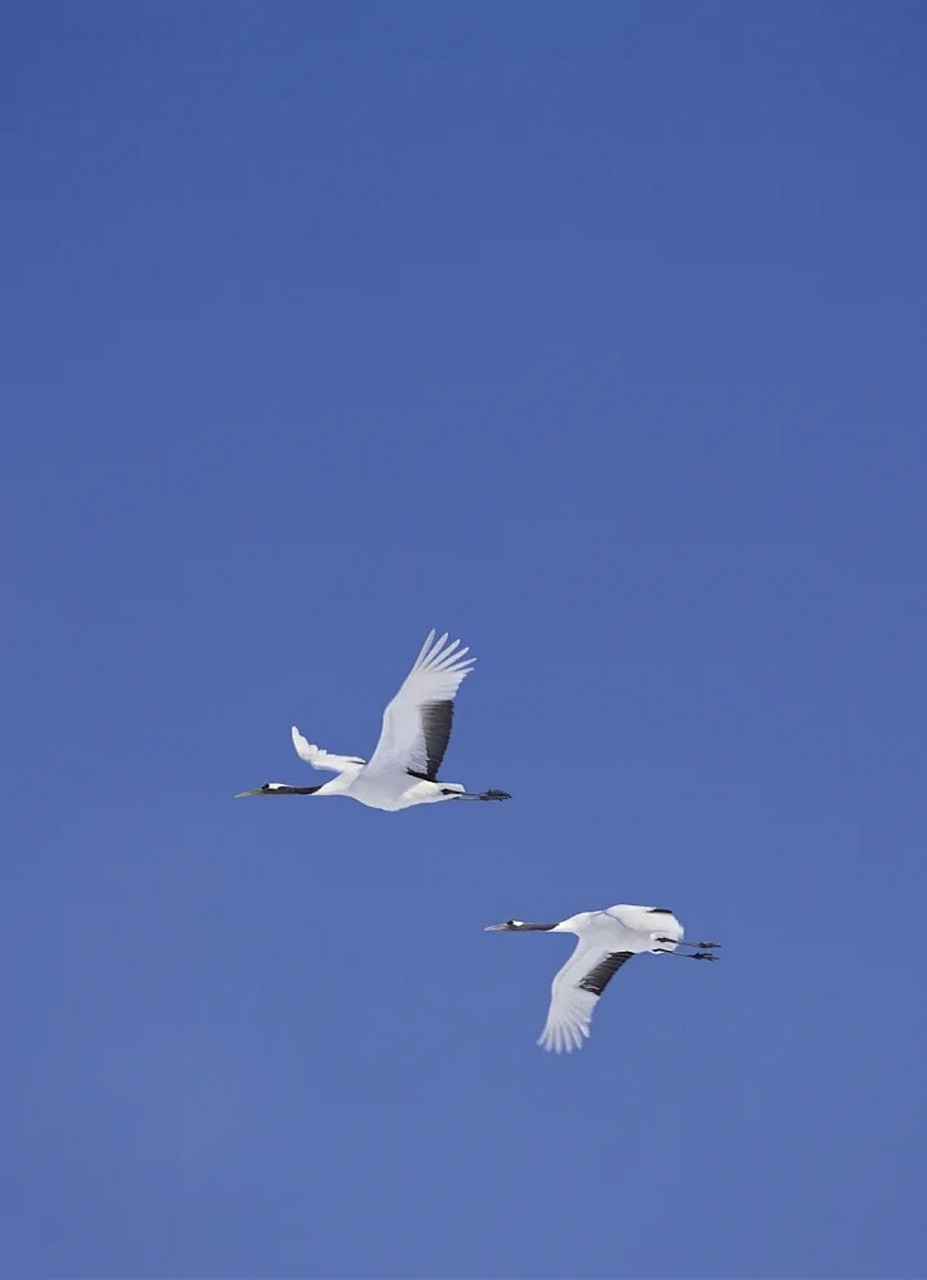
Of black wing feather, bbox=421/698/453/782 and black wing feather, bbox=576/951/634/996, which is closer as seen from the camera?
black wing feather, bbox=421/698/453/782

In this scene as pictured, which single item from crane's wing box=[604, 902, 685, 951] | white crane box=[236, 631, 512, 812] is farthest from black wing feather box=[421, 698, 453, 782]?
crane's wing box=[604, 902, 685, 951]

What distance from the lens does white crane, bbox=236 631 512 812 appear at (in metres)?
38.0

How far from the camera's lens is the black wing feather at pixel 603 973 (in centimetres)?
4188

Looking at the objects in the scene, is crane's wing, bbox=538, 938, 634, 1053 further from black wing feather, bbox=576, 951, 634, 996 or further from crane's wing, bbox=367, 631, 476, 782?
A: crane's wing, bbox=367, 631, 476, 782

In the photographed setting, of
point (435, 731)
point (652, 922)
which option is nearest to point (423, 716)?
point (435, 731)

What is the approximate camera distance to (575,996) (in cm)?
4209

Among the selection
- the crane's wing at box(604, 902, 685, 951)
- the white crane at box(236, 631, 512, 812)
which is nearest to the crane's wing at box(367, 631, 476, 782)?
the white crane at box(236, 631, 512, 812)

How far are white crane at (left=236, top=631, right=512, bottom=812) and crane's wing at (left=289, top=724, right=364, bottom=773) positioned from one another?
2.72 m

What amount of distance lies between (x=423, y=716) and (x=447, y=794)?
76.3 inches

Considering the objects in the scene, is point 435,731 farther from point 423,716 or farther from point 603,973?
point 603,973

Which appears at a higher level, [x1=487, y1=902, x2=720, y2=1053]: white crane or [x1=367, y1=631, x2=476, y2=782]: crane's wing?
[x1=367, y1=631, x2=476, y2=782]: crane's wing

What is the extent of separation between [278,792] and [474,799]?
19.3 feet

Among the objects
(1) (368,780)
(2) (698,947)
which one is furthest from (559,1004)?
(1) (368,780)

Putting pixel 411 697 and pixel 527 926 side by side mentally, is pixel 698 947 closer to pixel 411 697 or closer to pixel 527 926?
pixel 527 926
